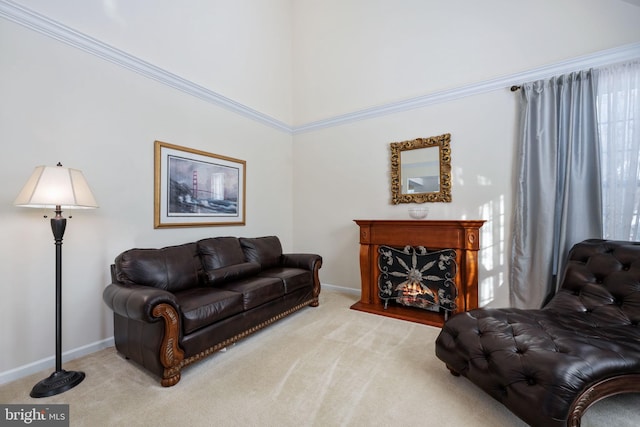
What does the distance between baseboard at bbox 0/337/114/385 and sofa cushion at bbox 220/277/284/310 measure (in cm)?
115

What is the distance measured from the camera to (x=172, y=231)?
2994 mm

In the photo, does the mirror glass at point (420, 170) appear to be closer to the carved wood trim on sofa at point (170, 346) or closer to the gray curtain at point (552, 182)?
the gray curtain at point (552, 182)

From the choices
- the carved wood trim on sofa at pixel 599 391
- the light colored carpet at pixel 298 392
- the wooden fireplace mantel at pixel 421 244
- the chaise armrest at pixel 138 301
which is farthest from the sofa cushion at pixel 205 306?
the carved wood trim on sofa at pixel 599 391

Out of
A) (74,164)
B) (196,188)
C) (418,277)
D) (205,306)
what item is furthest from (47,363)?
(418,277)

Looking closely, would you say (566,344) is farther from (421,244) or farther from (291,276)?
(291,276)

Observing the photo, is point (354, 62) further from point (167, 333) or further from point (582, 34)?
point (167, 333)

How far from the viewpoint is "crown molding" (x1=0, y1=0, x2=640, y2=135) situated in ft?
6.88

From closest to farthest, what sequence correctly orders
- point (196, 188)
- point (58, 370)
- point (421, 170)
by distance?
point (58, 370), point (196, 188), point (421, 170)

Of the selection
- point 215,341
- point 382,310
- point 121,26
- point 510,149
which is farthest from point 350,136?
point 215,341

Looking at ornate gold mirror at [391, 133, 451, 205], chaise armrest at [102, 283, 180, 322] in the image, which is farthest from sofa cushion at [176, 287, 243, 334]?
ornate gold mirror at [391, 133, 451, 205]

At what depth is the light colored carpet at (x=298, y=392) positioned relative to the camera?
153 centimetres

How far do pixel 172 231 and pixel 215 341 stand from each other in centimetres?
145

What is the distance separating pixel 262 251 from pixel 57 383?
2.04 metres

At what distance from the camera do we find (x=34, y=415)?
5.18ft
